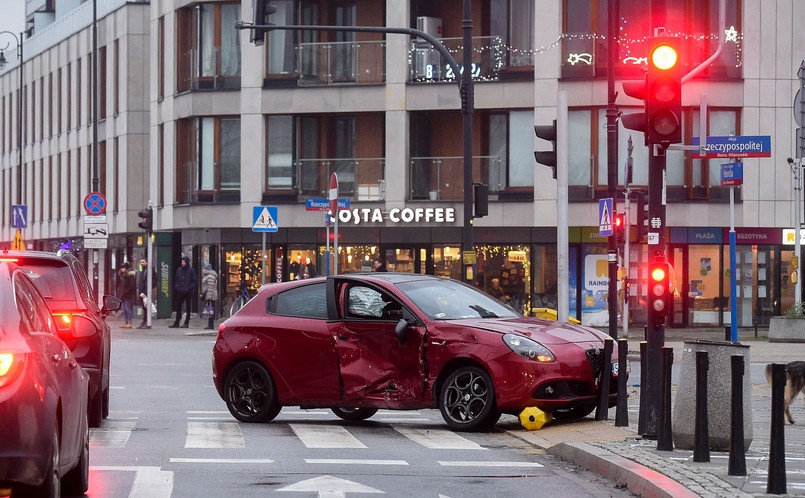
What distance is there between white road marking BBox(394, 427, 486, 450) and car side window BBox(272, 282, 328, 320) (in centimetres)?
152

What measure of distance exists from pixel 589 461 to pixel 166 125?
4231 centimetres

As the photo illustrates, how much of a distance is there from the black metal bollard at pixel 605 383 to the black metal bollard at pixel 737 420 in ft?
16.7

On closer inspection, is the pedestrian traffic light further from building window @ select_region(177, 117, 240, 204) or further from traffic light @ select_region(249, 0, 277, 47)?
building window @ select_region(177, 117, 240, 204)

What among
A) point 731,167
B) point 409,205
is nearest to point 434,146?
point 409,205

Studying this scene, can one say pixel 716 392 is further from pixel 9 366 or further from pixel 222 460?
pixel 9 366

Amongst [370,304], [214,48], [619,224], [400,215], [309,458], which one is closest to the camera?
[309,458]

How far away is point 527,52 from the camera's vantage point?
4675cm

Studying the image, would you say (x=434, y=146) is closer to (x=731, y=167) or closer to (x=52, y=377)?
(x=731, y=167)

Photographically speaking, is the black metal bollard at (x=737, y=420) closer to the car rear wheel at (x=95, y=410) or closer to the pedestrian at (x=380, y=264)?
the car rear wheel at (x=95, y=410)

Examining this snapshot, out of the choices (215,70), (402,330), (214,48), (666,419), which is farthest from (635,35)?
(666,419)

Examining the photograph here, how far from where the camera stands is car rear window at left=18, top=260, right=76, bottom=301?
1612 centimetres

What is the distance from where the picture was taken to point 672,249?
45.9m

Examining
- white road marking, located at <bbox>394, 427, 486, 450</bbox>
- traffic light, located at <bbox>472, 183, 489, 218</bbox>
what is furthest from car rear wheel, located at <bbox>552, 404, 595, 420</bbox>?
traffic light, located at <bbox>472, 183, 489, 218</bbox>

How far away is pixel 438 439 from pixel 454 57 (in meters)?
33.4
